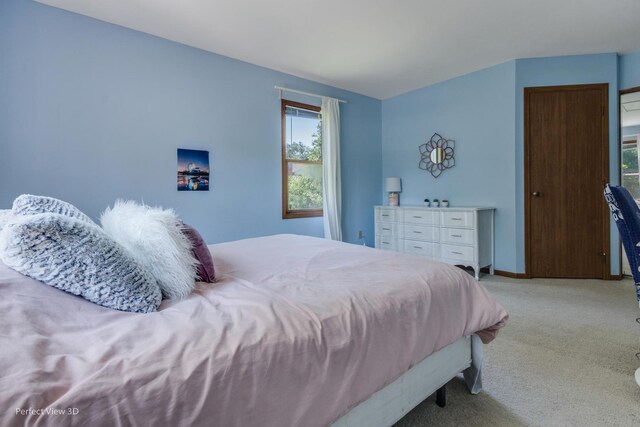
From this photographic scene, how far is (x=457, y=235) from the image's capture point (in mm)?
3742

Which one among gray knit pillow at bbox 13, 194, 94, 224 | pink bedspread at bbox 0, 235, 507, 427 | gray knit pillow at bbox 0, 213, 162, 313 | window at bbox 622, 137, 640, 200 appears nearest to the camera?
pink bedspread at bbox 0, 235, 507, 427

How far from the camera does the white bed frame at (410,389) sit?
1.04 m

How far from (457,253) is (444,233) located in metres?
0.29

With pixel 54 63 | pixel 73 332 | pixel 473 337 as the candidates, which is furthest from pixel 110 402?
pixel 54 63

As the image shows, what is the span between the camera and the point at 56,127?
8.49ft

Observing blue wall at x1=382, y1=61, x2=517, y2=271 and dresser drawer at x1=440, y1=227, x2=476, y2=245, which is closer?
dresser drawer at x1=440, y1=227, x2=476, y2=245

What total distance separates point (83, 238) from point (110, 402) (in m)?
0.51

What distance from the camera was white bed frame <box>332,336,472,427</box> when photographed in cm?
104

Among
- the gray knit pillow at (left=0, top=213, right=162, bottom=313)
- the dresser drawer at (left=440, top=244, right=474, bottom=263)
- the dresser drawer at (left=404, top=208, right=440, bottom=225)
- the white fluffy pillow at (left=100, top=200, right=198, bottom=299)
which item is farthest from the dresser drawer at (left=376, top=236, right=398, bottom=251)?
the gray knit pillow at (left=0, top=213, right=162, bottom=313)

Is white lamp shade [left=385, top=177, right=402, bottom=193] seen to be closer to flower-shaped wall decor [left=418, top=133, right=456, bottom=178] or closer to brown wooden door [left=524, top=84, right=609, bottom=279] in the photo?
flower-shaped wall decor [left=418, top=133, right=456, bottom=178]

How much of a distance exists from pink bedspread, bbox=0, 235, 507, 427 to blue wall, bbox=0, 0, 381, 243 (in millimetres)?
2213

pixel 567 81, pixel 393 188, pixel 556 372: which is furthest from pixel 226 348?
pixel 567 81

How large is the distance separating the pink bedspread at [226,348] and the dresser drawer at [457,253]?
8.27 ft

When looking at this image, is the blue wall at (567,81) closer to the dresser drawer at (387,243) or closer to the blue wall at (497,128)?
the blue wall at (497,128)
